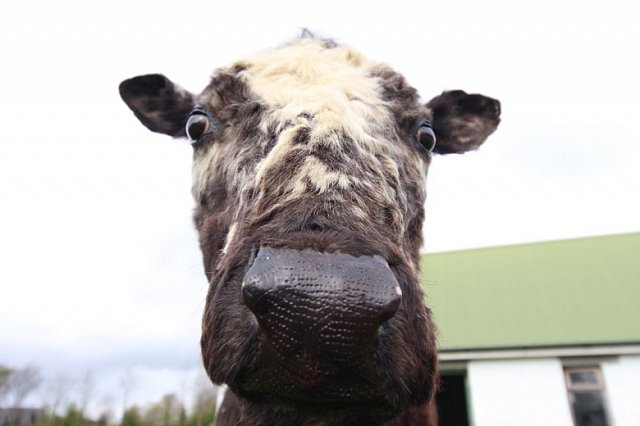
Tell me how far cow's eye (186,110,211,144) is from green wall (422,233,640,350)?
1725cm

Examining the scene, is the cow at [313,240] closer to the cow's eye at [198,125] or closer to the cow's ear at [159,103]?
the cow's eye at [198,125]

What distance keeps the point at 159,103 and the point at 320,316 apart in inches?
173

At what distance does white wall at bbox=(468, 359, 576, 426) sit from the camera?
19141 millimetres

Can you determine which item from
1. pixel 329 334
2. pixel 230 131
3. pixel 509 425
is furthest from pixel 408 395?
pixel 509 425

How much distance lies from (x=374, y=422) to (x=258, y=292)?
1.05 m

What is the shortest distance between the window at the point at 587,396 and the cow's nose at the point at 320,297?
21872mm

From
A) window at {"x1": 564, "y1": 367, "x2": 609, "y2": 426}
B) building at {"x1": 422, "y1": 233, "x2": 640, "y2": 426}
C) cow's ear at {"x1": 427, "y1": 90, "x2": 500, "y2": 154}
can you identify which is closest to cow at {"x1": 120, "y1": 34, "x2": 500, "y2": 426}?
cow's ear at {"x1": 427, "y1": 90, "x2": 500, "y2": 154}

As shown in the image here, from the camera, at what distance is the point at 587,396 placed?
19422 mm

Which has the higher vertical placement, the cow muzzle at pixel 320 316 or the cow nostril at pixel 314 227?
the cow nostril at pixel 314 227

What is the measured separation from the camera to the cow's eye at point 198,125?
4.16 meters

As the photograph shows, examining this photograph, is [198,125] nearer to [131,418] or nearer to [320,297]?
[320,297]

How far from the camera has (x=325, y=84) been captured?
389 centimetres

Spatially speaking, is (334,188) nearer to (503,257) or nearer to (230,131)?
(230,131)

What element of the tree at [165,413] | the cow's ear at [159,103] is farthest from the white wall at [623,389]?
the tree at [165,413]
